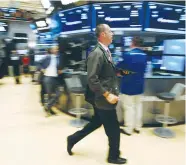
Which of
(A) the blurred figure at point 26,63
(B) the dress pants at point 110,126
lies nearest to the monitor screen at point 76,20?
(B) the dress pants at point 110,126

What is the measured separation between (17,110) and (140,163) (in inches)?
120

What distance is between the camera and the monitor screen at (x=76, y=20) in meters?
4.29

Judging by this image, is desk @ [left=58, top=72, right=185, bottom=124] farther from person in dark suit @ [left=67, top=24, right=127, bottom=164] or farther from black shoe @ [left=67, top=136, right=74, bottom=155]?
person in dark suit @ [left=67, top=24, right=127, bottom=164]

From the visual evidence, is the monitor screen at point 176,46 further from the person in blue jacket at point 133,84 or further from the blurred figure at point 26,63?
the blurred figure at point 26,63

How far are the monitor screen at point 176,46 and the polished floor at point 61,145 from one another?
1.29 meters

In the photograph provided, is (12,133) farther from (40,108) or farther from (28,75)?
(28,75)

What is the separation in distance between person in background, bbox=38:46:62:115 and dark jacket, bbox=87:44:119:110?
207 centimetres

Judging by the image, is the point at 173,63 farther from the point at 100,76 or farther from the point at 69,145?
the point at 69,145

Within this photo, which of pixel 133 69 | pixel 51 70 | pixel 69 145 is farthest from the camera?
pixel 51 70

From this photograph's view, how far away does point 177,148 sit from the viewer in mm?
3092

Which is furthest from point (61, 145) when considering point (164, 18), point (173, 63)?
point (164, 18)

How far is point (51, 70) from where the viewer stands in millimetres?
4254

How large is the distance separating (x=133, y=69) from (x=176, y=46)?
3.80ft

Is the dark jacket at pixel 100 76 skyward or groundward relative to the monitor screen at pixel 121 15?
groundward
